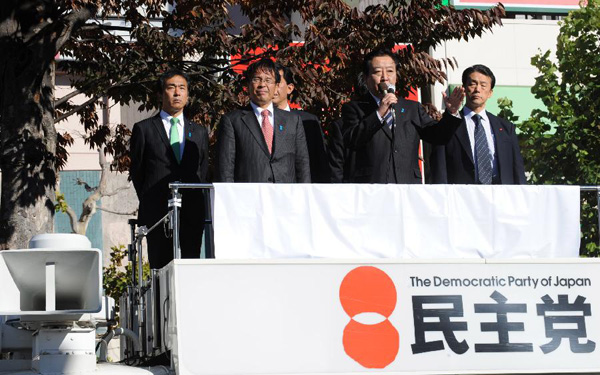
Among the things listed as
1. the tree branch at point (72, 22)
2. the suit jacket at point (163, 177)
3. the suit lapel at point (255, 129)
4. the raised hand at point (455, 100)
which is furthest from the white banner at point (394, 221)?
the tree branch at point (72, 22)

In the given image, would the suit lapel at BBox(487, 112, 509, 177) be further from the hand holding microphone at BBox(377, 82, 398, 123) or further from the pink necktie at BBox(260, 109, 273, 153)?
the pink necktie at BBox(260, 109, 273, 153)

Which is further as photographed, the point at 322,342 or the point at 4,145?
the point at 4,145

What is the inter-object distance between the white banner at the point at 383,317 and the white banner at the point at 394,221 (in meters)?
0.24

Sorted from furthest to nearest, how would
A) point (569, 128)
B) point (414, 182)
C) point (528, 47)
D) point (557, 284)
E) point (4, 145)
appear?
point (528, 47), point (569, 128), point (4, 145), point (414, 182), point (557, 284)

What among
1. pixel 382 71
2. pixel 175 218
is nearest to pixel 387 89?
pixel 382 71

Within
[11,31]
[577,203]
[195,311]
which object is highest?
[11,31]

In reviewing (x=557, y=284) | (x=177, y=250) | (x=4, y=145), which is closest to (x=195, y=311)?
(x=177, y=250)

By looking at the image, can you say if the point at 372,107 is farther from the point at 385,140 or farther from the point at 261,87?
the point at 261,87

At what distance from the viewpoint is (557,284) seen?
7.89 m

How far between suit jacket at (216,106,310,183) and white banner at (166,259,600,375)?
106cm

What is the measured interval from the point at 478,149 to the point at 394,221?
1.19 m

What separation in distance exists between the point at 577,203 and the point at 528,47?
20.4 metres

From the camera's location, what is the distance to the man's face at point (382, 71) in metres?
8.55

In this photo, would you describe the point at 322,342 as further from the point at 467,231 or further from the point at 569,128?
the point at 569,128
